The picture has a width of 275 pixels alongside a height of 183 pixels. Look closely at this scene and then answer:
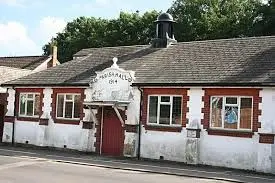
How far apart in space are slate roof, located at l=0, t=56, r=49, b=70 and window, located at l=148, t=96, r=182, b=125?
25980mm

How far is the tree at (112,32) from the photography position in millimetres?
54175

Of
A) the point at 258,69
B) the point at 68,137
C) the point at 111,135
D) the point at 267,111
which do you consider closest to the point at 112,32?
the point at 68,137

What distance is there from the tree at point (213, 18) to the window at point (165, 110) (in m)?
23.7

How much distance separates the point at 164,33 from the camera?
95.1 ft

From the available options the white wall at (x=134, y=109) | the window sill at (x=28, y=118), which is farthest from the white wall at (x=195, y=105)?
the window sill at (x=28, y=118)

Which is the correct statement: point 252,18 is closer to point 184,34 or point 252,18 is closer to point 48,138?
point 184,34

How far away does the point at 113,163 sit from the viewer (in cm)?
2170

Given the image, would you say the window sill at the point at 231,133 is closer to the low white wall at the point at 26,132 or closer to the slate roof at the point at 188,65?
the slate roof at the point at 188,65

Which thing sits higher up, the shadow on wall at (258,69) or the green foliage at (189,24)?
the green foliage at (189,24)

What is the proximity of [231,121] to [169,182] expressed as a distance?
20.3 feet

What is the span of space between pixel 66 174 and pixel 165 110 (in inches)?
298

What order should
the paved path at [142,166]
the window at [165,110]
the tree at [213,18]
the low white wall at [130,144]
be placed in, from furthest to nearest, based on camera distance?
the tree at [213,18], the low white wall at [130,144], the window at [165,110], the paved path at [142,166]

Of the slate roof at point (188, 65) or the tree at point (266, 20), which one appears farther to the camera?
the tree at point (266, 20)

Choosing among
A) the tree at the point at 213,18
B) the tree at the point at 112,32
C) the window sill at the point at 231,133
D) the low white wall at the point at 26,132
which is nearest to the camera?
the window sill at the point at 231,133
